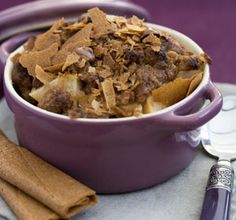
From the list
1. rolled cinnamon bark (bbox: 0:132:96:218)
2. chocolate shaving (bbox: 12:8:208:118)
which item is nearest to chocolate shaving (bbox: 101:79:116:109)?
chocolate shaving (bbox: 12:8:208:118)

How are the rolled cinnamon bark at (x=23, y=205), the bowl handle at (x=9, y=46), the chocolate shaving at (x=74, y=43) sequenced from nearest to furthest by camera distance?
1. the rolled cinnamon bark at (x=23, y=205)
2. the chocolate shaving at (x=74, y=43)
3. the bowl handle at (x=9, y=46)

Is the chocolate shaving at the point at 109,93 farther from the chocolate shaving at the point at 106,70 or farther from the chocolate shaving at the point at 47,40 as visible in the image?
the chocolate shaving at the point at 47,40

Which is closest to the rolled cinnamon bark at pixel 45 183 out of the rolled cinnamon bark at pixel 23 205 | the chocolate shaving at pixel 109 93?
the rolled cinnamon bark at pixel 23 205

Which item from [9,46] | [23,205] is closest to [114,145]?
[23,205]

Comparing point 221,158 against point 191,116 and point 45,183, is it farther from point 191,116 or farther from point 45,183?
point 45,183

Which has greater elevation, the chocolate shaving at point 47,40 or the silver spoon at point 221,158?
the chocolate shaving at point 47,40

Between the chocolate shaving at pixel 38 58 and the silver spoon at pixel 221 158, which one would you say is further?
the chocolate shaving at pixel 38 58

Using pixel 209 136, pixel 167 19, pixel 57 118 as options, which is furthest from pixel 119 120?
pixel 167 19
